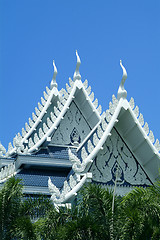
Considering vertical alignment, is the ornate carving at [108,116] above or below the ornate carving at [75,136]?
below

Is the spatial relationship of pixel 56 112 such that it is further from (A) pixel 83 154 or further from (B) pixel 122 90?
(A) pixel 83 154

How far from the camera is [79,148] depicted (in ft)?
58.4

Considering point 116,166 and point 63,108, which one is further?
point 63,108

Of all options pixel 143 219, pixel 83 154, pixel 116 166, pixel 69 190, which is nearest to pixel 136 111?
pixel 116 166

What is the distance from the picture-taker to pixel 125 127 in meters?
16.6

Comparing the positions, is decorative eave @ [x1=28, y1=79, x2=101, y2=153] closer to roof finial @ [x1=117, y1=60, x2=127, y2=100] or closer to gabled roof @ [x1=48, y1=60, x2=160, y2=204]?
gabled roof @ [x1=48, y1=60, x2=160, y2=204]

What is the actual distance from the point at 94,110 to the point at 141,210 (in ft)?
27.0

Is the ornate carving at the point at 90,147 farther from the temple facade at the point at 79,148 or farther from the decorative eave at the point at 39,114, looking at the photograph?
the decorative eave at the point at 39,114

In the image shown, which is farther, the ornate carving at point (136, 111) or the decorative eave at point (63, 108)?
the decorative eave at point (63, 108)

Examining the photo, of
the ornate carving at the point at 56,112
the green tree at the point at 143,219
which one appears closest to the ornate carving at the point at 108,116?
the ornate carving at the point at 56,112

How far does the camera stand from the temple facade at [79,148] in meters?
15.8

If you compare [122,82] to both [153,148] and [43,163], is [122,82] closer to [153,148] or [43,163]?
[153,148]

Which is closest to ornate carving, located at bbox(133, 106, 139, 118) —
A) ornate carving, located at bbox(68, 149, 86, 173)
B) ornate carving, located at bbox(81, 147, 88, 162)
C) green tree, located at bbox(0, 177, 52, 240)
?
ornate carving, located at bbox(81, 147, 88, 162)

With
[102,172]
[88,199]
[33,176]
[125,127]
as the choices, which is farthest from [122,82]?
[88,199]
